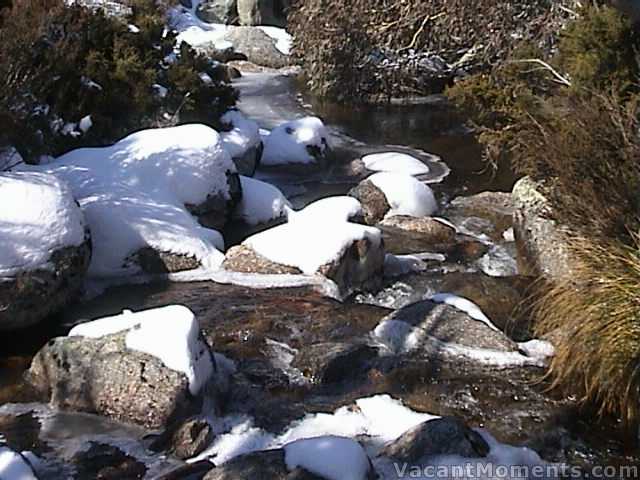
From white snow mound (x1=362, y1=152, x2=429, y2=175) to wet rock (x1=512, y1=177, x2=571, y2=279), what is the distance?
13.0 feet

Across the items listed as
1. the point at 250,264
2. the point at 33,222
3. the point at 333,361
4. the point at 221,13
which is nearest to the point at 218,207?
the point at 250,264

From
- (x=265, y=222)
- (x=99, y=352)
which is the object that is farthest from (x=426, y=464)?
(x=265, y=222)

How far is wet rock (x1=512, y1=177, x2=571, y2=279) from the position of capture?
Answer: 7297 millimetres

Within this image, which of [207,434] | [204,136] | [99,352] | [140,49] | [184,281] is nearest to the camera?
[207,434]

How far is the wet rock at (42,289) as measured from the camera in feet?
22.3

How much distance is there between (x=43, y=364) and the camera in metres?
5.89

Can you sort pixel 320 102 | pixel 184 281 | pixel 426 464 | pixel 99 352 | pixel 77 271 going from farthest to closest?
pixel 320 102, pixel 184 281, pixel 77 271, pixel 99 352, pixel 426 464

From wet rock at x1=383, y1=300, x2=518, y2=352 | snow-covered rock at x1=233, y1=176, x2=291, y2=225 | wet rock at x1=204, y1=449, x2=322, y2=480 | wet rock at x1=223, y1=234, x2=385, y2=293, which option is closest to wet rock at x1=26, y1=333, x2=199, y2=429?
wet rock at x1=204, y1=449, x2=322, y2=480

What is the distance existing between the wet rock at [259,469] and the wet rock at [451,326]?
86.0 inches

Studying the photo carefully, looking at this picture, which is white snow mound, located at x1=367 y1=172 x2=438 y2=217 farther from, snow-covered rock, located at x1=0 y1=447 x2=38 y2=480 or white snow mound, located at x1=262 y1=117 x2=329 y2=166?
snow-covered rock, located at x1=0 y1=447 x2=38 y2=480

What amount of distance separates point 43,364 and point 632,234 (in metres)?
3.85

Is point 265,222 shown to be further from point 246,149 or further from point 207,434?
point 207,434

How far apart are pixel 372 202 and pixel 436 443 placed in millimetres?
5960

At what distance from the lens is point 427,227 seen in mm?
9633
